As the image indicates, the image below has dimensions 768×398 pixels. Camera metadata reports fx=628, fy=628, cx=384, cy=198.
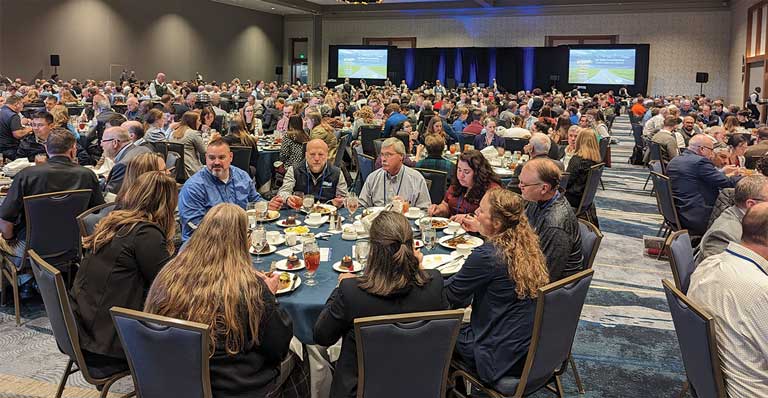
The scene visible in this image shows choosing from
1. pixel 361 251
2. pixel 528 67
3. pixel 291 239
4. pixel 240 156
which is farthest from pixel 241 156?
pixel 528 67

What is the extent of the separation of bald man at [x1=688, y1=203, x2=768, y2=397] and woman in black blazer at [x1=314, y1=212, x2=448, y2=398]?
1048 mm

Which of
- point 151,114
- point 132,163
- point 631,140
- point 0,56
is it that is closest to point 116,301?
point 132,163

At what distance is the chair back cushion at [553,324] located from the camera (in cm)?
248

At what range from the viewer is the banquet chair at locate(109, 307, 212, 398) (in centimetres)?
205

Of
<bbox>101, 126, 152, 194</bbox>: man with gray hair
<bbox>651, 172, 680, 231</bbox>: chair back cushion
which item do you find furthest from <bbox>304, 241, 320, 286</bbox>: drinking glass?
<bbox>651, 172, 680, 231</bbox>: chair back cushion

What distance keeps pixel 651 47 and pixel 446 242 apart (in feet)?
78.1

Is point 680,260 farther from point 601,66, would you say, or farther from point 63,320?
point 601,66

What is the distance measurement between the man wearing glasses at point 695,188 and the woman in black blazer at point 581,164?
2.45 ft

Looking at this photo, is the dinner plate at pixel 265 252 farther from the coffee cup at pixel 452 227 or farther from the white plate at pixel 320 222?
the coffee cup at pixel 452 227

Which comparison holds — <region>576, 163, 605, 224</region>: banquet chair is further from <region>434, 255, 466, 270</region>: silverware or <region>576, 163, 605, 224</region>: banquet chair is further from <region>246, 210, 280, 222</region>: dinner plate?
<region>246, 210, 280, 222</region>: dinner plate

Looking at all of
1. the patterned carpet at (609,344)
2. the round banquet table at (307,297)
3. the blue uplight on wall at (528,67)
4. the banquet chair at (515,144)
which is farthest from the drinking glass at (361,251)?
the blue uplight on wall at (528,67)

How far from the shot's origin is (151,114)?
7.33 m

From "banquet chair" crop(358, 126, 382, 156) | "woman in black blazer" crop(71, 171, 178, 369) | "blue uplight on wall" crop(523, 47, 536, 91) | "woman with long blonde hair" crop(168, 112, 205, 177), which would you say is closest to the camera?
"woman in black blazer" crop(71, 171, 178, 369)

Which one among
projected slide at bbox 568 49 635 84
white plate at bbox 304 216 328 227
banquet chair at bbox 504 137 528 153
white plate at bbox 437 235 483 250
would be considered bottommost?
white plate at bbox 437 235 483 250
